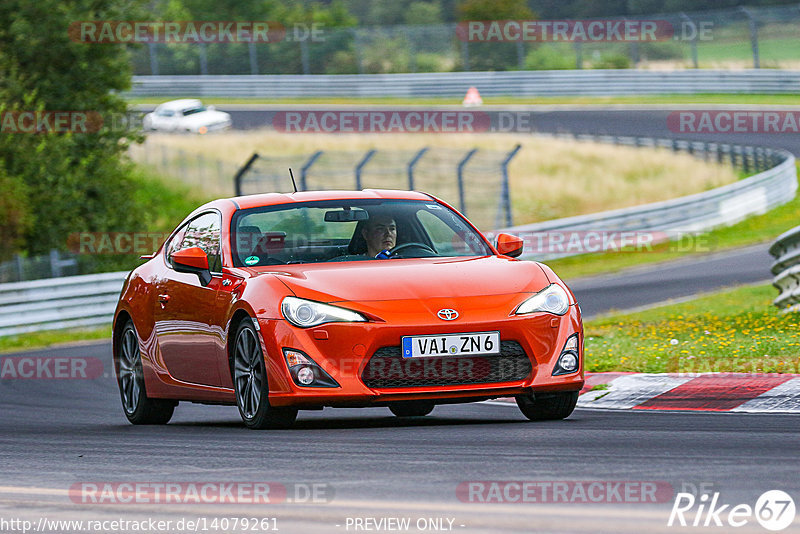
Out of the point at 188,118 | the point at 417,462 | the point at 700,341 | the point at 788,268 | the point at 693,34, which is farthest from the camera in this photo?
the point at 188,118

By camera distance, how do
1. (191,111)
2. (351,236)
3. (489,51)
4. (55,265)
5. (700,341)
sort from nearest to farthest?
(351,236)
(700,341)
(55,265)
(191,111)
(489,51)

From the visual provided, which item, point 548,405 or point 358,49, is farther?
point 358,49

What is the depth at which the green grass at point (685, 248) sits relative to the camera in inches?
1059

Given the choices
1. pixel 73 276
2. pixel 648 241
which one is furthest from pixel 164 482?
pixel 648 241

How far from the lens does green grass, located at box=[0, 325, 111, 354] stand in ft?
72.0

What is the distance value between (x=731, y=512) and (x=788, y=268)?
33.7ft

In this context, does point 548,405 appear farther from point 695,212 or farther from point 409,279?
point 695,212

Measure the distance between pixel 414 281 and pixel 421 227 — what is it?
1.17m

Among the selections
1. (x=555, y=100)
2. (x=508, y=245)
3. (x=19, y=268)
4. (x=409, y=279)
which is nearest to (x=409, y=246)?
(x=508, y=245)

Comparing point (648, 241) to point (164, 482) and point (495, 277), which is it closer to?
point (495, 277)

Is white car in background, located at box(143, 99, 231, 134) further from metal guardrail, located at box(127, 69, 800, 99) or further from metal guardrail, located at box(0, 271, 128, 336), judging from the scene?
metal guardrail, located at box(0, 271, 128, 336)

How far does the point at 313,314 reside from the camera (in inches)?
318

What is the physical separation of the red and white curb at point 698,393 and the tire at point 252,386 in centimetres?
229

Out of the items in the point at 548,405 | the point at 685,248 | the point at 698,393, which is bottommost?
the point at 685,248
